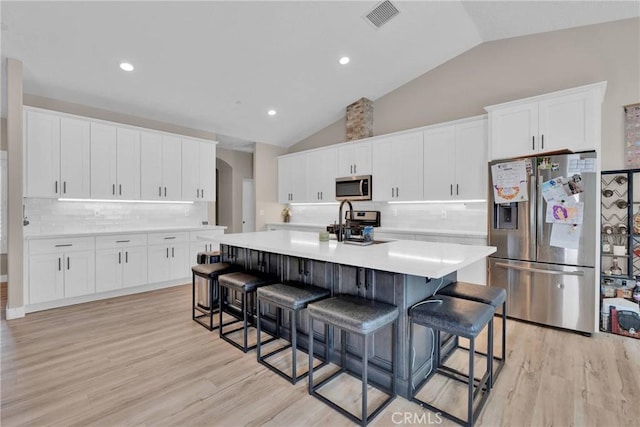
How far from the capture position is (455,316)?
1723 mm

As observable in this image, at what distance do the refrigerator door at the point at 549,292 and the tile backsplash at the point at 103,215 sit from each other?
4.77 meters

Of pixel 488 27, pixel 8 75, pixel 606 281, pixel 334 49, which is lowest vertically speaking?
pixel 606 281

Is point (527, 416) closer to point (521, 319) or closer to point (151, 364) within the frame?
point (521, 319)

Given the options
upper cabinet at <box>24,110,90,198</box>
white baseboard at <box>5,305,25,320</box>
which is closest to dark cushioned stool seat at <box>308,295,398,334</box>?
white baseboard at <box>5,305,25,320</box>

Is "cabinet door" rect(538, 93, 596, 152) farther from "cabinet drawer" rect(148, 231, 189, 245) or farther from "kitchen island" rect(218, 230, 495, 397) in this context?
"cabinet drawer" rect(148, 231, 189, 245)

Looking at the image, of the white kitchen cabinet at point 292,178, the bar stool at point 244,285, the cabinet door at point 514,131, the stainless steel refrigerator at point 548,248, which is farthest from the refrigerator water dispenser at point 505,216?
the white kitchen cabinet at point 292,178

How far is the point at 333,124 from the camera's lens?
5.97 metres

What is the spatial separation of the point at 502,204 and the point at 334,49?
2.77 metres

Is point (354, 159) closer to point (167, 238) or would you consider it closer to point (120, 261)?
point (167, 238)

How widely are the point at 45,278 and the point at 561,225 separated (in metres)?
5.67

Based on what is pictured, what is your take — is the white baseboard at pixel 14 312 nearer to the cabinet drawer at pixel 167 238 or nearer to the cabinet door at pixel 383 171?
the cabinet drawer at pixel 167 238

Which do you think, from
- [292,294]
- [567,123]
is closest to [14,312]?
[292,294]

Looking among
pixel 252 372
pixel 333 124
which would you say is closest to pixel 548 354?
pixel 252 372

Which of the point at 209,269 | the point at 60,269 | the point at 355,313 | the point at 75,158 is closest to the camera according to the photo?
the point at 355,313
